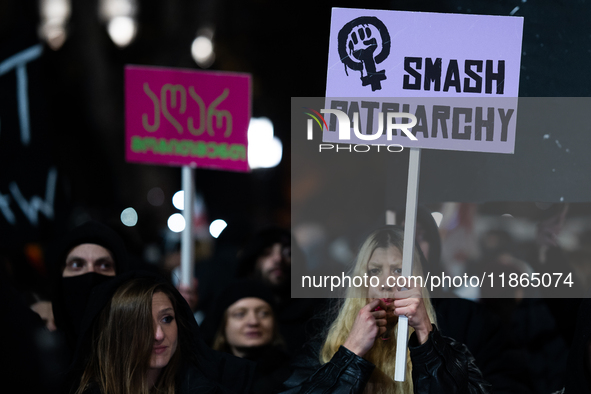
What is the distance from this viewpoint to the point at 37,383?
110 cm

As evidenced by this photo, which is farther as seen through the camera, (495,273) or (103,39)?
(103,39)

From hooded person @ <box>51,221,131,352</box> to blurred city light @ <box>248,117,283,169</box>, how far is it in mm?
6911

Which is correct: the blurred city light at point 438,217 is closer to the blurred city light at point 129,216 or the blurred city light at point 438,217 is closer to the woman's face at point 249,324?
the woman's face at point 249,324

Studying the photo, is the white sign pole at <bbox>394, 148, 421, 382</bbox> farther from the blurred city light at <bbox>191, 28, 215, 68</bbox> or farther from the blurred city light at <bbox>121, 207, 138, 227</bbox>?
the blurred city light at <bbox>121, 207, 138, 227</bbox>

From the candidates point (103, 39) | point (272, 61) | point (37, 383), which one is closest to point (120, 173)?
point (103, 39)

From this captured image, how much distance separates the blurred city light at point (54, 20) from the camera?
27.1 feet

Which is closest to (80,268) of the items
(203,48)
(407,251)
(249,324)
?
(249,324)

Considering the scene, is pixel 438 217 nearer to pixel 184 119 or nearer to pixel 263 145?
pixel 184 119

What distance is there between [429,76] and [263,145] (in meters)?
7.65

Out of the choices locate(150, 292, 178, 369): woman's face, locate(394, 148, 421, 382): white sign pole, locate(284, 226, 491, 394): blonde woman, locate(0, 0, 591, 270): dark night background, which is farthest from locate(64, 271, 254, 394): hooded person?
locate(0, 0, 591, 270): dark night background

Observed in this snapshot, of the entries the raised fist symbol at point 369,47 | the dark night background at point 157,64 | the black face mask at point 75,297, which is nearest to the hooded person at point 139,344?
the black face mask at point 75,297

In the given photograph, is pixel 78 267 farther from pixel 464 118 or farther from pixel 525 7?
pixel 525 7

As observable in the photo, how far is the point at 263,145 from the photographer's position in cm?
983

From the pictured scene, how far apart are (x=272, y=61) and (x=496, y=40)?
21.2ft
